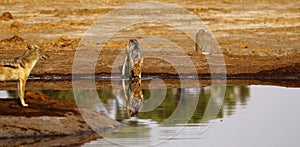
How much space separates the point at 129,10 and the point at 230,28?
673cm

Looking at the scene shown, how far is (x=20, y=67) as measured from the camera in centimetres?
1320

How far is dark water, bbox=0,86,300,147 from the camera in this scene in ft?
41.8

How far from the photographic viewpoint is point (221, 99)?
1725cm

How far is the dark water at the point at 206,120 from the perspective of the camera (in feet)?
41.8

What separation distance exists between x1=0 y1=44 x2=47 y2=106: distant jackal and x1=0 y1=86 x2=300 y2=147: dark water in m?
1.51

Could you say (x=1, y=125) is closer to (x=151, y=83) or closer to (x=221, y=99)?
(x=221, y=99)

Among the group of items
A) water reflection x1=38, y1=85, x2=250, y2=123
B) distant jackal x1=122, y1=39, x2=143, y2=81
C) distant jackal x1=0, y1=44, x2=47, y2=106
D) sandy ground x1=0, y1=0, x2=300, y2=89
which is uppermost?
distant jackal x1=0, y1=44, x2=47, y2=106

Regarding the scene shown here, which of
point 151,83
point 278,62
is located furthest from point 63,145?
point 278,62

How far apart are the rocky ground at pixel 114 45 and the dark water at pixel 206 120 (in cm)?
83

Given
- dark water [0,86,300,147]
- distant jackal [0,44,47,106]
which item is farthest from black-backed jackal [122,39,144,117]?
distant jackal [0,44,47,106]

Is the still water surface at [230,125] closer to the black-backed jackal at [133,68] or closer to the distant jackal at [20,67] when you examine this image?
the black-backed jackal at [133,68]

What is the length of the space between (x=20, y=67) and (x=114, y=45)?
566 inches

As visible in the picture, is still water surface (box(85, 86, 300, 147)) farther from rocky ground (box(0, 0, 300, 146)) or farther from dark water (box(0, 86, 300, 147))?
rocky ground (box(0, 0, 300, 146))

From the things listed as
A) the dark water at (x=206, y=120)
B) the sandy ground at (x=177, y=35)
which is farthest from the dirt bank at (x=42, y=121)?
the sandy ground at (x=177, y=35)
